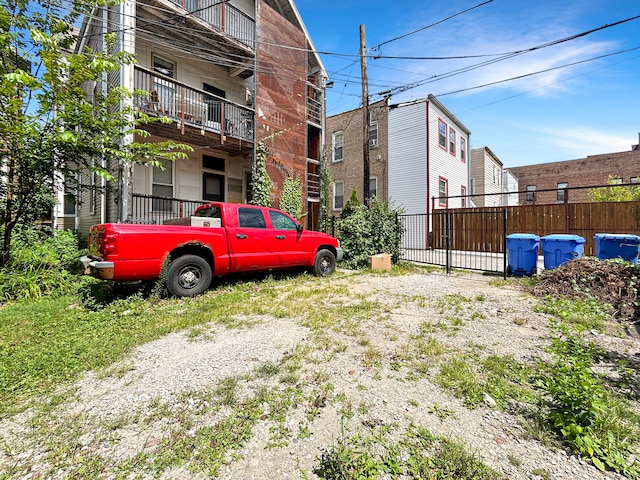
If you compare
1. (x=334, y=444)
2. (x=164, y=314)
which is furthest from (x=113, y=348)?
(x=334, y=444)

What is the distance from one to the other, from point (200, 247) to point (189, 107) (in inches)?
253

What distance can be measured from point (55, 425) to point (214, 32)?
11286mm

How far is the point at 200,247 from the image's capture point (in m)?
5.61

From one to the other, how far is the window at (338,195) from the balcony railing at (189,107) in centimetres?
903

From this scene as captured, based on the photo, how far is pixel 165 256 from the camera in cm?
511

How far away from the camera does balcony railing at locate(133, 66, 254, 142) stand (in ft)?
27.9

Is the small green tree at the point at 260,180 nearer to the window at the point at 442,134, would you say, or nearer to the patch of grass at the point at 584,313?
the patch of grass at the point at 584,313

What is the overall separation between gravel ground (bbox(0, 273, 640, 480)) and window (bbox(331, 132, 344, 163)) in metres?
16.1

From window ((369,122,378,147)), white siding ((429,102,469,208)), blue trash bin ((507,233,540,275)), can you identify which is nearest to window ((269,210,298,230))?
blue trash bin ((507,233,540,275))

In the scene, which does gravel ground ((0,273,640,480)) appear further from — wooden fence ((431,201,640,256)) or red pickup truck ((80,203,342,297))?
wooden fence ((431,201,640,256))

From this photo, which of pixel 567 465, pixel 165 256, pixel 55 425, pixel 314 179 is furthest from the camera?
pixel 314 179

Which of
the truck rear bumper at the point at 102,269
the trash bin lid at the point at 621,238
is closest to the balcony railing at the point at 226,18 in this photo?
the truck rear bumper at the point at 102,269

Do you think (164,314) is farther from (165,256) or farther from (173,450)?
(173,450)

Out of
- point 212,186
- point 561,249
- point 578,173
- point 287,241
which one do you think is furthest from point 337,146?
point 578,173
